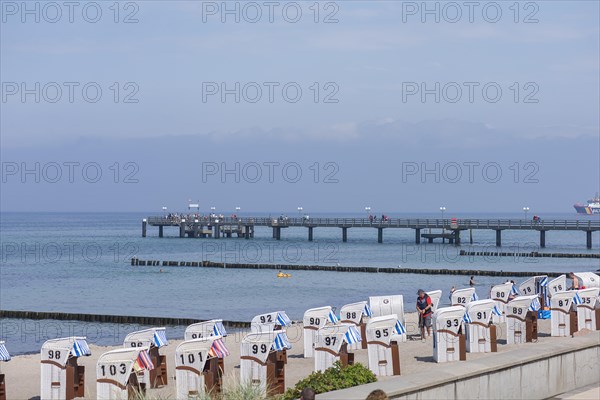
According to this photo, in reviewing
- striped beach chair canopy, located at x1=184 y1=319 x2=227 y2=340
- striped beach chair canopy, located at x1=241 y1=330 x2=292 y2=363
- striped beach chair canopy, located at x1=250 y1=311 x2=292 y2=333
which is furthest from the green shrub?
striped beach chair canopy, located at x1=250 y1=311 x2=292 y2=333

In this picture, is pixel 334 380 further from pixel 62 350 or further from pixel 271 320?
pixel 271 320

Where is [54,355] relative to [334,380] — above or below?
below

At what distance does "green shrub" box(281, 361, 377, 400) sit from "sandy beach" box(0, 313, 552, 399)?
→ 2.51 metres

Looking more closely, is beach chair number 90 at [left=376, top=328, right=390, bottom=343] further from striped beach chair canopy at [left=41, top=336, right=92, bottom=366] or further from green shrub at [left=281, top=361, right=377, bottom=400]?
striped beach chair canopy at [left=41, top=336, right=92, bottom=366]

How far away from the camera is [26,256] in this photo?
10512 centimetres

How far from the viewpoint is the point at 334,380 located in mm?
12641

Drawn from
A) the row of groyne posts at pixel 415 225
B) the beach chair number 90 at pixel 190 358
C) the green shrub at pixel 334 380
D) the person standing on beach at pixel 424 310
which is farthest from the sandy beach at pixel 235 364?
the row of groyne posts at pixel 415 225

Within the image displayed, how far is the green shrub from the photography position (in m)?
12.5

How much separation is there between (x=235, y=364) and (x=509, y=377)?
302 inches

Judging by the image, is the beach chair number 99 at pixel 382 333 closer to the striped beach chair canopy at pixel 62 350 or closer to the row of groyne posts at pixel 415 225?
the striped beach chair canopy at pixel 62 350

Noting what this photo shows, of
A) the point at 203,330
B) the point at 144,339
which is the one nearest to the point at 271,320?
the point at 203,330

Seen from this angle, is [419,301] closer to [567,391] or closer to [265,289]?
[567,391]

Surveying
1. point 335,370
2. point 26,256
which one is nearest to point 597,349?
point 335,370

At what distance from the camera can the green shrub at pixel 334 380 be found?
1247 centimetres
